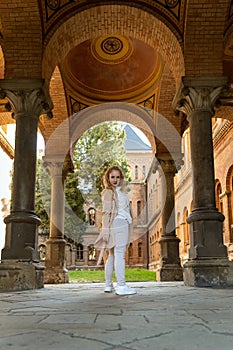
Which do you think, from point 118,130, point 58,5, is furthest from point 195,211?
point 118,130

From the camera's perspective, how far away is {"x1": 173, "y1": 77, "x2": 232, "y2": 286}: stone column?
733cm

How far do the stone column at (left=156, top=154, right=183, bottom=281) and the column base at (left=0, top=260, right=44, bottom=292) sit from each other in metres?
5.55

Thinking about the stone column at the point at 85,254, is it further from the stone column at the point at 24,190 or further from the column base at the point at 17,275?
the column base at the point at 17,275

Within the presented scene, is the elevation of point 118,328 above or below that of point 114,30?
below

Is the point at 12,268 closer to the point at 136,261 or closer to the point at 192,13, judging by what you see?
the point at 192,13

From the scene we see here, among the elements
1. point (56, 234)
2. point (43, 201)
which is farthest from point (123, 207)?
point (43, 201)

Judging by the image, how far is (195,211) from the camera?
7.84m

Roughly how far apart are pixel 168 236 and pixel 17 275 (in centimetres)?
625

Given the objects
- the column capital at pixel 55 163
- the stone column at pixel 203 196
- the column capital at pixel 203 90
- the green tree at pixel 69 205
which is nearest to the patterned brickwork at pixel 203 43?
the column capital at pixel 203 90

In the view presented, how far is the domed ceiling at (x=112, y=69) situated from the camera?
40.2 ft

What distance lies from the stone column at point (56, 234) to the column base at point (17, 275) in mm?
5145

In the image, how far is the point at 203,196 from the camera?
784 cm

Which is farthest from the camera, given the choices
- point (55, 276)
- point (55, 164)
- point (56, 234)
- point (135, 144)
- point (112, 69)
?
point (135, 144)

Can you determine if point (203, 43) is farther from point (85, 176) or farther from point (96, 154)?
point (85, 176)
